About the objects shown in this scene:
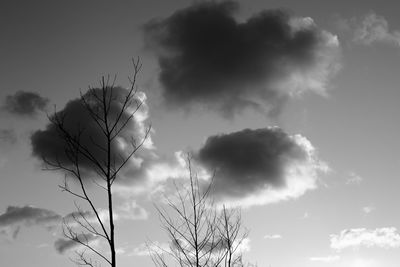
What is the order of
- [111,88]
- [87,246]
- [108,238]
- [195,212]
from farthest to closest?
[195,212] < [111,88] < [87,246] < [108,238]

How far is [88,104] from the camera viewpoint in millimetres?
6703

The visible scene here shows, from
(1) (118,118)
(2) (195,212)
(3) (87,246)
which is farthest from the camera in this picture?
(2) (195,212)

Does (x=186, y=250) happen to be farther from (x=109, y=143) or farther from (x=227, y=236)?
(x=109, y=143)

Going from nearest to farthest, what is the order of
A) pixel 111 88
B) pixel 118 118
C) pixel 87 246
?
pixel 87 246, pixel 118 118, pixel 111 88

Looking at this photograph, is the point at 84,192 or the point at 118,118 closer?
the point at 84,192

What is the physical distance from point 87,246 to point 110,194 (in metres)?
0.96

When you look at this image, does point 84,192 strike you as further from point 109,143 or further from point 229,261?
point 229,261

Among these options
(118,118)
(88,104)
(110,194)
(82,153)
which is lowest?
(110,194)

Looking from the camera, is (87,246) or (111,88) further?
(111,88)

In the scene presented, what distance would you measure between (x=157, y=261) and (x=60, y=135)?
6614 mm

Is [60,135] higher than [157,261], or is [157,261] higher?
[60,135]

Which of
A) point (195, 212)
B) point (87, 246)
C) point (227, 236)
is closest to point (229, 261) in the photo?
point (227, 236)

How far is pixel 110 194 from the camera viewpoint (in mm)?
5555

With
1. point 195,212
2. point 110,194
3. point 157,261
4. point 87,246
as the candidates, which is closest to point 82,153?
point 110,194
